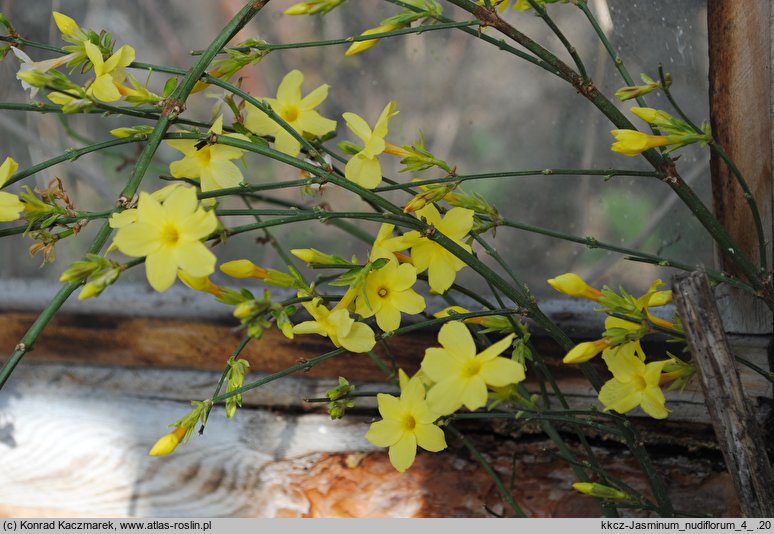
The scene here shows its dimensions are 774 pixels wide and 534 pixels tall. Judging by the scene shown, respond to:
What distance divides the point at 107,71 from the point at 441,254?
14.9 inches

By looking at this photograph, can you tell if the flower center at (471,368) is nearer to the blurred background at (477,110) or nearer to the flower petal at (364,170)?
the flower petal at (364,170)

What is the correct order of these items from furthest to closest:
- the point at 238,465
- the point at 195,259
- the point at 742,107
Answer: the point at 238,465 → the point at 742,107 → the point at 195,259

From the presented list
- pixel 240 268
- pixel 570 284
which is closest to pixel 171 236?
pixel 240 268

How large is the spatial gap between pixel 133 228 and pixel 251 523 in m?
0.58

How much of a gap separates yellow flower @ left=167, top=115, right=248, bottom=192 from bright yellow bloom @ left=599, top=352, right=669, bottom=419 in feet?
1.44

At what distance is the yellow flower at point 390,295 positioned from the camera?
0.77 metres

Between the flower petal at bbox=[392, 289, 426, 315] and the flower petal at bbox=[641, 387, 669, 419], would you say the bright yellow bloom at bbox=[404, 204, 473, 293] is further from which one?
the flower petal at bbox=[641, 387, 669, 419]

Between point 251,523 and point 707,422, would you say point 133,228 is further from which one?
point 707,422

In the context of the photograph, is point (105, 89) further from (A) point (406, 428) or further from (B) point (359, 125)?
A: (A) point (406, 428)

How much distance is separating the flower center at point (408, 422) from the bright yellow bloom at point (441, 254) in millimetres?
136

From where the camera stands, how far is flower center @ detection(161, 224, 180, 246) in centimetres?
64

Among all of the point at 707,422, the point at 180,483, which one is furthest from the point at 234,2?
the point at 707,422

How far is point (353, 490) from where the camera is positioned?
52.5 inches

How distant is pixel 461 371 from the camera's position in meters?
0.73
